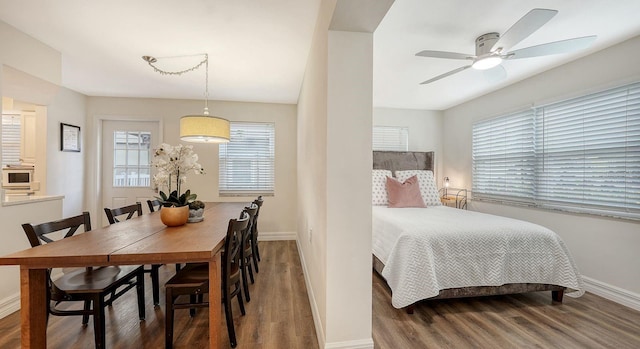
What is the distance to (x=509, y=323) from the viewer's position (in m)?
2.06

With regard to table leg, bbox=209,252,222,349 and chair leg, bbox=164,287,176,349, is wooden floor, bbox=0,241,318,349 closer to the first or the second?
chair leg, bbox=164,287,176,349

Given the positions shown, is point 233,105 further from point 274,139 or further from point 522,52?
point 522,52

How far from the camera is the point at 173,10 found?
6.48 feet

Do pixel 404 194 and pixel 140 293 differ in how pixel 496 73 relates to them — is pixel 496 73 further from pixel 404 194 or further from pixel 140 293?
pixel 140 293

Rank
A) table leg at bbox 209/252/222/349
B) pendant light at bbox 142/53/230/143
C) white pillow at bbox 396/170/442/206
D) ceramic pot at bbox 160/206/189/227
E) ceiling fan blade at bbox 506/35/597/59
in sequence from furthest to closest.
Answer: white pillow at bbox 396/170/442/206, pendant light at bbox 142/53/230/143, ceramic pot at bbox 160/206/189/227, ceiling fan blade at bbox 506/35/597/59, table leg at bbox 209/252/222/349

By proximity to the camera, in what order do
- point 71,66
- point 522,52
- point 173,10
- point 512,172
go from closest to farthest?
point 173,10 < point 522,52 < point 71,66 < point 512,172

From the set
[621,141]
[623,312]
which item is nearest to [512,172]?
[621,141]

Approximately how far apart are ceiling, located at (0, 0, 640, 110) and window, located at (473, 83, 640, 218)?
21.7 inches

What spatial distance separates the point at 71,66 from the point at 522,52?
4.62 meters

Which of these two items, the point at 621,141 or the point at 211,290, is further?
the point at 621,141

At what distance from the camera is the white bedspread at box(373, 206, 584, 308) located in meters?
2.10

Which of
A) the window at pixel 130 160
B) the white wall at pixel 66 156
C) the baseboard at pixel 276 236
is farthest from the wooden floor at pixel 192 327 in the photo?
the window at pixel 130 160

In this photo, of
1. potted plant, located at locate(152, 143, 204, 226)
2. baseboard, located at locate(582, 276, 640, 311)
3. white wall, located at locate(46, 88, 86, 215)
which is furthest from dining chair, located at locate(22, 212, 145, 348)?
baseboard, located at locate(582, 276, 640, 311)

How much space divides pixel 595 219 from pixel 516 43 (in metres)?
2.04
